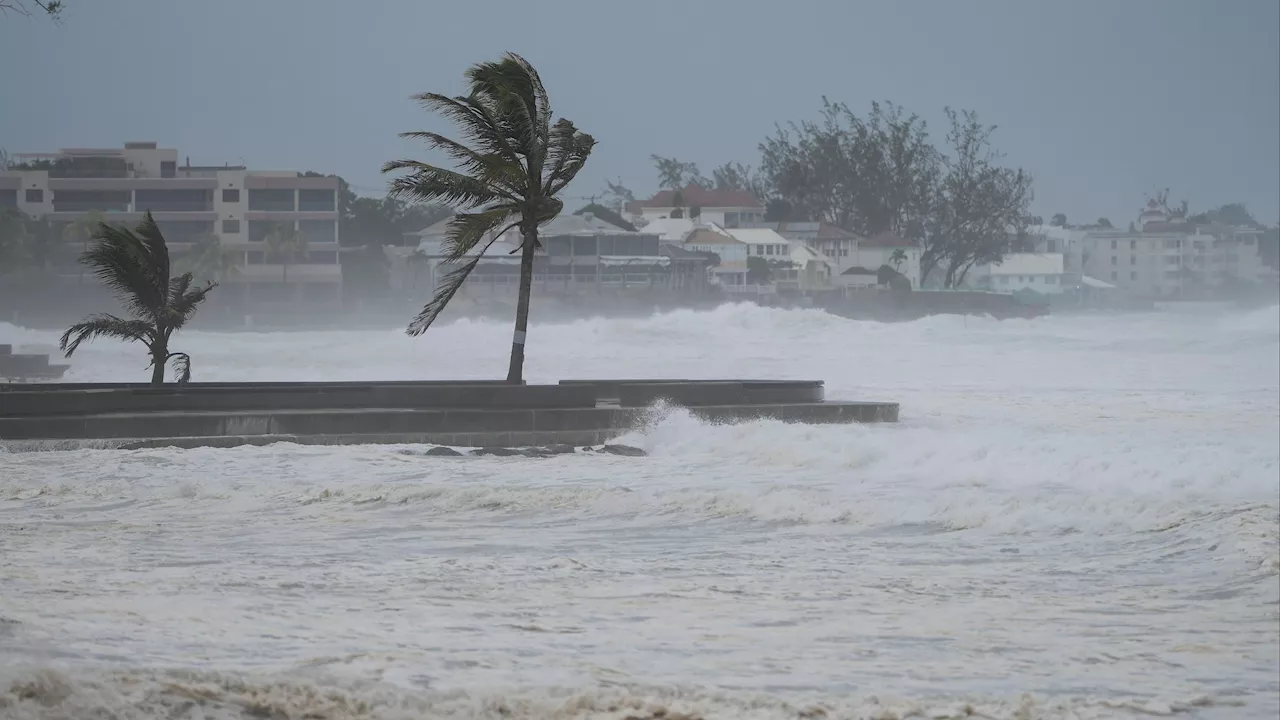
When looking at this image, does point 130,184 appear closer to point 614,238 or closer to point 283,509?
point 614,238

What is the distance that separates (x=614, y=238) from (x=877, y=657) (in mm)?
79254

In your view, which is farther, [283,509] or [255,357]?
[255,357]

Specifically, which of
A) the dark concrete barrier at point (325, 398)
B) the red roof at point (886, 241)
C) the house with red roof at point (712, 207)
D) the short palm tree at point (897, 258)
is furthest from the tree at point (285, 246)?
the dark concrete barrier at point (325, 398)

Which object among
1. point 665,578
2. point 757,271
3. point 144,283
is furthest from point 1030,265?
point 665,578

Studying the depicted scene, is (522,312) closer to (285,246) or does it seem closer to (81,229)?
(81,229)

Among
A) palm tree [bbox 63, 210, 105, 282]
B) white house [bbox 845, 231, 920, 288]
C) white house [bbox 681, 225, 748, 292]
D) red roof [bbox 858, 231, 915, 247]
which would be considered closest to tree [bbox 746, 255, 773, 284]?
white house [bbox 681, 225, 748, 292]

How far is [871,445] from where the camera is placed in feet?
54.0

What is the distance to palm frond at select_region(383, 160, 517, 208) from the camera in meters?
18.5

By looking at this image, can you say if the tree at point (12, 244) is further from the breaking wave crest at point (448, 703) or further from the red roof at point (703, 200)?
the breaking wave crest at point (448, 703)

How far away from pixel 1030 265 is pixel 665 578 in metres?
125

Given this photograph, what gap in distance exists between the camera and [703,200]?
379 feet

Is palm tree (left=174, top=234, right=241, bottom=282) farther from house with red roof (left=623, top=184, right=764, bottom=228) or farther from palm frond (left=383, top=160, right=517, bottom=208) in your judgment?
palm frond (left=383, top=160, right=517, bottom=208)

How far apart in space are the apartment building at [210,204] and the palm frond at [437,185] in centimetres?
6106

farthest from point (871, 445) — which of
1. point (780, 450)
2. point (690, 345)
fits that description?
point (690, 345)
